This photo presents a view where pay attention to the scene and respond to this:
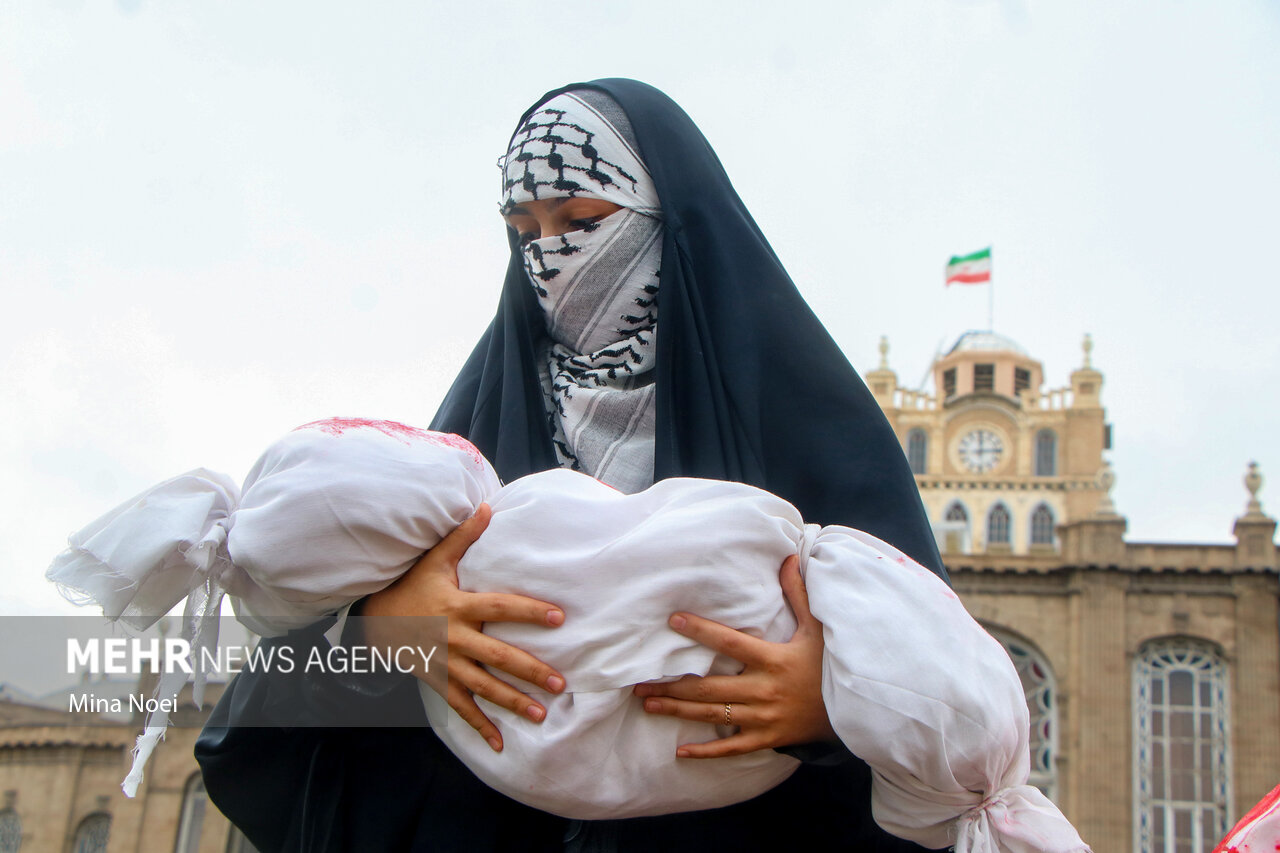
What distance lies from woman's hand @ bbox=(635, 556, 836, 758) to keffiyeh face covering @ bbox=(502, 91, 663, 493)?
477 millimetres

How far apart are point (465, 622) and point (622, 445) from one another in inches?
19.1

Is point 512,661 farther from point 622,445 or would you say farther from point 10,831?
point 10,831

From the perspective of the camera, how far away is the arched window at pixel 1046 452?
3881 cm

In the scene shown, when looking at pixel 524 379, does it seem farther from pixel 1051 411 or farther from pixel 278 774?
pixel 1051 411

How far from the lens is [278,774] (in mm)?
1508

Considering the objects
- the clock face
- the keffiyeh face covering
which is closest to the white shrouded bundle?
the keffiyeh face covering

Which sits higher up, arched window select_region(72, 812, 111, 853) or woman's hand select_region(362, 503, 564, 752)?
woman's hand select_region(362, 503, 564, 752)

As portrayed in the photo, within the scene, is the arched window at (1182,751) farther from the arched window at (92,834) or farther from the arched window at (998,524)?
the arched window at (92,834)

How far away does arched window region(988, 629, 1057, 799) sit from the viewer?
2081 centimetres

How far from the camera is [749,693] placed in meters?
1.30

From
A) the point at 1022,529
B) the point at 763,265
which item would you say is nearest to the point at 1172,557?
the point at 1022,529

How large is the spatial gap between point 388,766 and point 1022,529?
38487mm

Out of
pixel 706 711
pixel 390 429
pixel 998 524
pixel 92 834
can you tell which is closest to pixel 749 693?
pixel 706 711

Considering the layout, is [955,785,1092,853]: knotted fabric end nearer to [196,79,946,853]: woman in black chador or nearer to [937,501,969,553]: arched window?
[196,79,946,853]: woman in black chador
